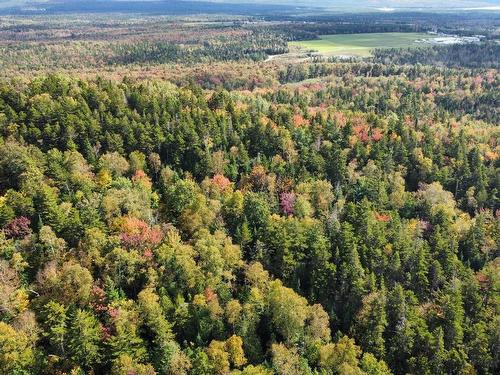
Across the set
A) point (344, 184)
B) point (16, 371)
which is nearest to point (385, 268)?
point (344, 184)

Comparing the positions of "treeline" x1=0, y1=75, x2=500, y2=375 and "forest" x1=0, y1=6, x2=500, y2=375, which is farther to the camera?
"treeline" x1=0, y1=75, x2=500, y2=375

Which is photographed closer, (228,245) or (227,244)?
(228,245)

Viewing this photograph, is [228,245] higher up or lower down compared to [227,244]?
lower down

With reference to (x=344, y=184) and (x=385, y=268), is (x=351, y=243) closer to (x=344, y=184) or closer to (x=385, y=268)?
(x=385, y=268)

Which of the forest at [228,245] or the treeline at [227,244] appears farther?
the treeline at [227,244]
